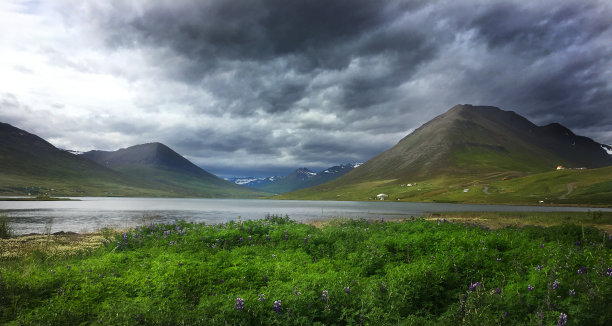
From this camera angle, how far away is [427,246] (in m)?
10.9

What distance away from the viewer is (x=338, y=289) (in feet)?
22.4

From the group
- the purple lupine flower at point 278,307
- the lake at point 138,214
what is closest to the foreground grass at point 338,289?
the purple lupine flower at point 278,307

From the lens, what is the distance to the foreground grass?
577 cm

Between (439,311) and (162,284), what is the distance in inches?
258

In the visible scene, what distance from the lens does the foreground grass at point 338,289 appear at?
5.77 m

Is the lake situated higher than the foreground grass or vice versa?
the foreground grass

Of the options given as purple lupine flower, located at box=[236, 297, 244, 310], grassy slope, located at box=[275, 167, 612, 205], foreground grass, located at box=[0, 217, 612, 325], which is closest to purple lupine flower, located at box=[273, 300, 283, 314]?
foreground grass, located at box=[0, 217, 612, 325]

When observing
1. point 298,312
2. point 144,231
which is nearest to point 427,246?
point 298,312

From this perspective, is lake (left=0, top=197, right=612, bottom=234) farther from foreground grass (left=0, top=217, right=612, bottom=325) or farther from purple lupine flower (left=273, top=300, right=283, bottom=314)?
purple lupine flower (left=273, top=300, right=283, bottom=314)

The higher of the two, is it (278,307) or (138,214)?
(278,307)

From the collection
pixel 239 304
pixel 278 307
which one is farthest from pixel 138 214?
pixel 278 307

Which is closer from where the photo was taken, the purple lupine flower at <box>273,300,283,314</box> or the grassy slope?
the purple lupine flower at <box>273,300,283,314</box>

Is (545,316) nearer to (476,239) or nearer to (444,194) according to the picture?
(476,239)

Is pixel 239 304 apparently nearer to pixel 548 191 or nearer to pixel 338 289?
pixel 338 289
